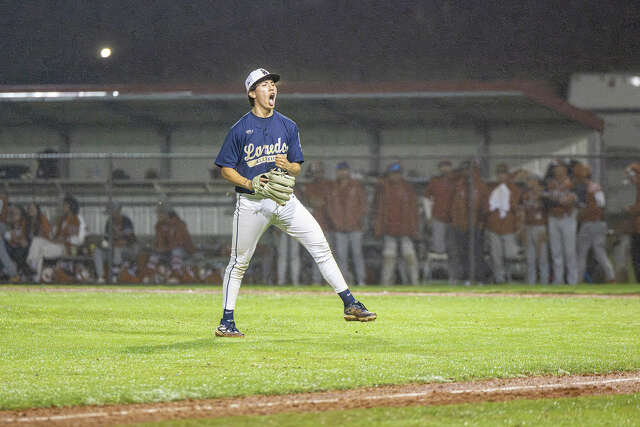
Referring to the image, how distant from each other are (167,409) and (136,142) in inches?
635

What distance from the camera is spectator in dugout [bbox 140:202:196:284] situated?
16.7 meters

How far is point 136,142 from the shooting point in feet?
67.4

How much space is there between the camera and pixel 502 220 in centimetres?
1617

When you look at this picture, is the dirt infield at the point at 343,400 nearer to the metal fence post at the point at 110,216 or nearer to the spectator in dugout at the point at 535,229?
the spectator in dugout at the point at 535,229

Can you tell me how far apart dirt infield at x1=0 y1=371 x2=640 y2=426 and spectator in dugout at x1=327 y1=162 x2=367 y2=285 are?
9922mm

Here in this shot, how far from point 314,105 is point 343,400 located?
14124mm

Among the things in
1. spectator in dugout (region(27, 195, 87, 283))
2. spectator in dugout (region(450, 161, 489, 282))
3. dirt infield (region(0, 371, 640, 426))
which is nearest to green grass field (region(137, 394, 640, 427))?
dirt infield (region(0, 371, 640, 426))

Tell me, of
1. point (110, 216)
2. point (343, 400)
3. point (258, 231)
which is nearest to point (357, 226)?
point (110, 216)

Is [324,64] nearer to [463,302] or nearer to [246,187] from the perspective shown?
[463,302]

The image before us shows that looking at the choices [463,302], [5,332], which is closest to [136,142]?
[463,302]

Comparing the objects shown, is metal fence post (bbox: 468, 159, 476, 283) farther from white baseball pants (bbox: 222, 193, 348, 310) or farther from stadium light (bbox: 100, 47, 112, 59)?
stadium light (bbox: 100, 47, 112, 59)

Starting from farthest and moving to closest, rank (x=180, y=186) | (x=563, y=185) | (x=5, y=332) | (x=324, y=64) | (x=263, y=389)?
(x=324, y=64), (x=180, y=186), (x=563, y=185), (x=5, y=332), (x=263, y=389)

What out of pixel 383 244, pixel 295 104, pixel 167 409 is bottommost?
pixel 167 409

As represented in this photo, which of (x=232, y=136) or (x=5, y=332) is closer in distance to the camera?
(x=232, y=136)
